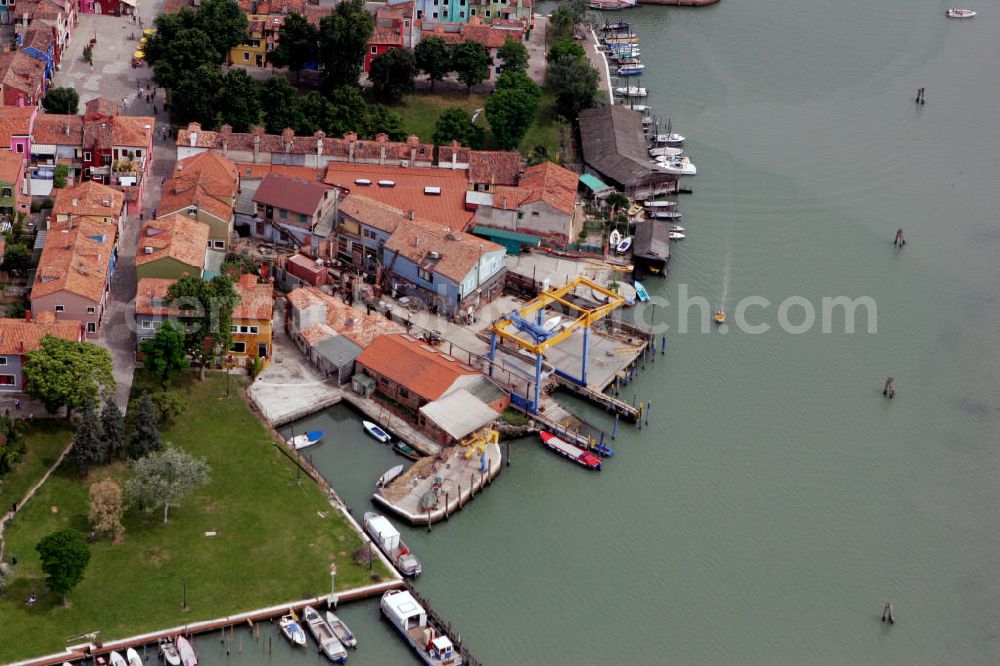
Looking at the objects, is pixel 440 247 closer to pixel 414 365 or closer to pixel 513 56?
pixel 414 365

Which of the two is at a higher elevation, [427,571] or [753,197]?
[753,197]

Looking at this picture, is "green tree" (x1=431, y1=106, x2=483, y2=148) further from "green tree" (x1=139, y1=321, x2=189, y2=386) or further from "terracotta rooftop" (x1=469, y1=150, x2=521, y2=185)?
"green tree" (x1=139, y1=321, x2=189, y2=386)

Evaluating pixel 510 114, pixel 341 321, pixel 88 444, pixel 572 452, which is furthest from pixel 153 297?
pixel 510 114

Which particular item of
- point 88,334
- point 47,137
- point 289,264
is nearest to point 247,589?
point 88,334

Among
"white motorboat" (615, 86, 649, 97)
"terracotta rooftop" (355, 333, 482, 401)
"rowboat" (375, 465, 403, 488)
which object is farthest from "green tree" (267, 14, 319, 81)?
"rowboat" (375, 465, 403, 488)

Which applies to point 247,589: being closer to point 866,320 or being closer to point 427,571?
point 427,571
